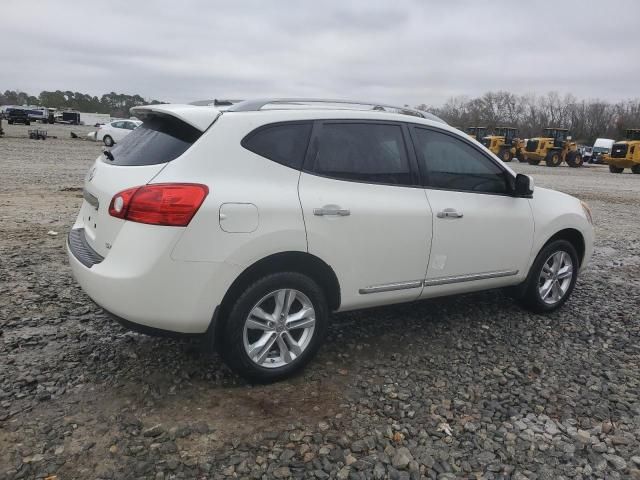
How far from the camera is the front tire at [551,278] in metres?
4.68

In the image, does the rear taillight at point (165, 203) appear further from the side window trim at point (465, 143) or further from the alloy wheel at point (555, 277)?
the alloy wheel at point (555, 277)

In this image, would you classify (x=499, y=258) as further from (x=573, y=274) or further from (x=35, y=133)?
(x=35, y=133)

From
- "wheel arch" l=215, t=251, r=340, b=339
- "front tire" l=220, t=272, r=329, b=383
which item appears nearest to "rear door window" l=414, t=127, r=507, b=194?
"wheel arch" l=215, t=251, r=340, b=339

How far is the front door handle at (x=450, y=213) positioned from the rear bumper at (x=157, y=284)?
1644 mm

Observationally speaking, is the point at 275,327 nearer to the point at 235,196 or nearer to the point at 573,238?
the point at 235,196

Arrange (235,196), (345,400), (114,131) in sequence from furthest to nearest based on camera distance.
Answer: (114,131) → (345,400) → (235,196)

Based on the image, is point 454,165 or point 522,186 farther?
point 522,186

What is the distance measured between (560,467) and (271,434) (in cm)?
150

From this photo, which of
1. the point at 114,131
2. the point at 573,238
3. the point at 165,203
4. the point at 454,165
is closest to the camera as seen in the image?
the point at 165,203

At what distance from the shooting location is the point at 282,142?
3.31m

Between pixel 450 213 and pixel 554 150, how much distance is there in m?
33.5

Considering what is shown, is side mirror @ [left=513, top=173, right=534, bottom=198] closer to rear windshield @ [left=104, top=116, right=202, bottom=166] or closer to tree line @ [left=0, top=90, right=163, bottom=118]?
rear windshield @ [left=104, top=116, right=202, bottom=166]

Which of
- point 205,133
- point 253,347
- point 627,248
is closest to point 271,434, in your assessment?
point 253,347

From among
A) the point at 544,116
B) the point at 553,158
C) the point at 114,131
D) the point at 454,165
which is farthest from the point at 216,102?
the point at 544,116
